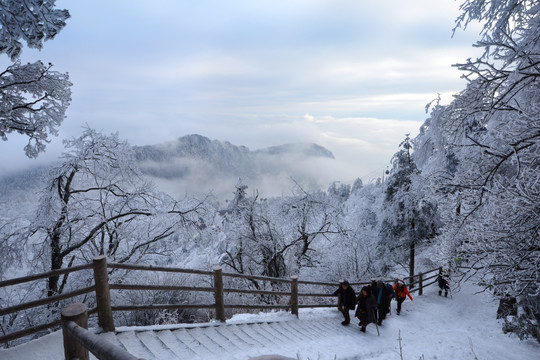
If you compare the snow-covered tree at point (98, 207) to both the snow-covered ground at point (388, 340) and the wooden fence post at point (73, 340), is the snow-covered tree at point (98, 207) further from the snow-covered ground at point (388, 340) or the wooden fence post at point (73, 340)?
the wooden fence post at point (73, 340)

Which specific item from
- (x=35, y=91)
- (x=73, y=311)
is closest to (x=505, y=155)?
(x=73, y=311)

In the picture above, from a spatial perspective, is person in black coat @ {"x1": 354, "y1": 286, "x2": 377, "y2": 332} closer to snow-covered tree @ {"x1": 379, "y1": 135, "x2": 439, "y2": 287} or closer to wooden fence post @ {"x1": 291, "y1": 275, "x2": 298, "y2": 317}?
wooden fence post @ {"x1": 291, "y1": 275, "x2": 298, "y2": 317}

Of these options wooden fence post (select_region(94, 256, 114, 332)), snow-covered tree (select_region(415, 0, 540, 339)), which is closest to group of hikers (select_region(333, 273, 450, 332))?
snow-covered tree (select_region(415, 0, 540, 339))

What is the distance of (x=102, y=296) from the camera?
443 cm

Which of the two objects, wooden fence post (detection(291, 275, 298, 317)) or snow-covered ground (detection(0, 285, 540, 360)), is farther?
wooden fence post (detection(291, 275, 298, 317))

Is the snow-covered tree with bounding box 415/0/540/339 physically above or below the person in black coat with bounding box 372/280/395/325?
above

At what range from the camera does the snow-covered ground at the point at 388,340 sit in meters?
4.47

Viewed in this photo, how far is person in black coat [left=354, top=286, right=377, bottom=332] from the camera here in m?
8.02

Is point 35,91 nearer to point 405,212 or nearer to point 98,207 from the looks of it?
point 98,207

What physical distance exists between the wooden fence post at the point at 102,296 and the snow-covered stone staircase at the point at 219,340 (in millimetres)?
198

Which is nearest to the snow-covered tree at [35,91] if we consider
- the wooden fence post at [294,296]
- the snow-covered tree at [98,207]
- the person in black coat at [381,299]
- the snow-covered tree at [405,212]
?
the snow-covered tree at [98,207]

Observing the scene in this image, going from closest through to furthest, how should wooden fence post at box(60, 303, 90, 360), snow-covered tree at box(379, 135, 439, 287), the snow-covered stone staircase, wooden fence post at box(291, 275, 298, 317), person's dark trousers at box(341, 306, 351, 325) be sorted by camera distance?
wooden fence post at box(60, 303, 90, 360) → the snow-covered stone staircase → wooden fence post at box(291, 275, 298, 317) → person's dark trousers at box(341, 306, 351, 325) → snow-covered tree at box(379, 135, 439, 287)

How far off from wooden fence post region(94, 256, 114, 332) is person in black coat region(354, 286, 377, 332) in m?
6.21

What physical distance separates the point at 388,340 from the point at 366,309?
0.86 meters
